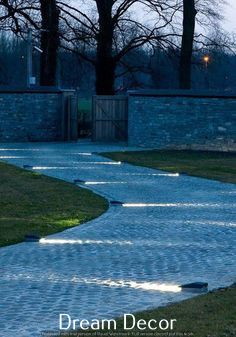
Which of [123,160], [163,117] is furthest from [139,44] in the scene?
[123,160]

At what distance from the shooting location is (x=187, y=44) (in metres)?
43.2

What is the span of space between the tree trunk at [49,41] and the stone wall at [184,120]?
359 inches

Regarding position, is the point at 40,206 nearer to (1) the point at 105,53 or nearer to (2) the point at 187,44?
(2) the point at 187,44

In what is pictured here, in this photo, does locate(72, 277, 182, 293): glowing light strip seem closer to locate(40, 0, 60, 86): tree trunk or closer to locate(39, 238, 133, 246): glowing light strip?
locate(39, 238, 133, 246): glowing light strip

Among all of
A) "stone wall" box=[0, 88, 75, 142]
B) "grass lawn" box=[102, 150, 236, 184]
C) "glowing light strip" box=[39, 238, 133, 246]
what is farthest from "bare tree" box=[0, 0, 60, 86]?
"glowing light strip" box=[39, 238, 133, 246]

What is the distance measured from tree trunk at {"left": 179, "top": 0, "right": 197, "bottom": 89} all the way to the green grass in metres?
Result: 33.8

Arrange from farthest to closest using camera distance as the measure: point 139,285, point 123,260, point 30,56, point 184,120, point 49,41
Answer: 1. point 49,41
2. point 30,56
3. point 184,120
4. point 123,260
5. point 139,285

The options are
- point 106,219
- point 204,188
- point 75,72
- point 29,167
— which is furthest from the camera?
point 75,72

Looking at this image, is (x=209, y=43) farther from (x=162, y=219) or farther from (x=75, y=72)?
(x=162, y=219)

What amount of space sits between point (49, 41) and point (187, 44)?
6984mm

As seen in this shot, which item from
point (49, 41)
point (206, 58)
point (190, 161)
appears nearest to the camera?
point (190, 161)

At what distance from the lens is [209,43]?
4800cm

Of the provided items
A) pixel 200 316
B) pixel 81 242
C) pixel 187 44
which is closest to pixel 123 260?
pixel 81 242

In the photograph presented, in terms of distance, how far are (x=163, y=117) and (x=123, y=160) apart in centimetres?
717
